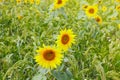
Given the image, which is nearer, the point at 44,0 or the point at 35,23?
the point at 35,23

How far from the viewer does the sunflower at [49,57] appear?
1.95 metres

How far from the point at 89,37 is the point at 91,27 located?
0.11 m

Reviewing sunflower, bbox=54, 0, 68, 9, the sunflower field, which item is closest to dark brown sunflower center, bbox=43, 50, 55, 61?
the sunflower field

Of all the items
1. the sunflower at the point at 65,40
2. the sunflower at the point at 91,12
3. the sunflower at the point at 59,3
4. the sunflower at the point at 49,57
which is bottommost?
the sunflower at the point at 49,57

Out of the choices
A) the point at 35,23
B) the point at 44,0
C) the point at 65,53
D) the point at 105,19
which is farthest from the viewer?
the point at 44,0

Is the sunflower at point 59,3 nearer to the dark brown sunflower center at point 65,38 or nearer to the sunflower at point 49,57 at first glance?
the dark brown sunflower center at point 65,38

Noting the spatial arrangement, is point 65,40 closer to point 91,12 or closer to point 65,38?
point 65,38

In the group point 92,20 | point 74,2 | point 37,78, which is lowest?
point 37,78

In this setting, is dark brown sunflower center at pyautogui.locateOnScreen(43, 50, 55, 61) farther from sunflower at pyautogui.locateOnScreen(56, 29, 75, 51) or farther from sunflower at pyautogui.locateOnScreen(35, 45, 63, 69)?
sunflower at pyautogui.locateOnScreen(56, 29, 75, 51)

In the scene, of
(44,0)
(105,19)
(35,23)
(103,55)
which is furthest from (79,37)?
(44,0)

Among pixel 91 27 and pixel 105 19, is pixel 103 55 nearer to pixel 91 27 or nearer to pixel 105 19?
pixel 91 27

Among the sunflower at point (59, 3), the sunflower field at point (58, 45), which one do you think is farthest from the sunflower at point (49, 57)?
the sunflower at point (59, 3)

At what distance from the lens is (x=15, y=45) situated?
123 inches

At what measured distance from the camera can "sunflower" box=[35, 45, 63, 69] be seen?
1948 mm
